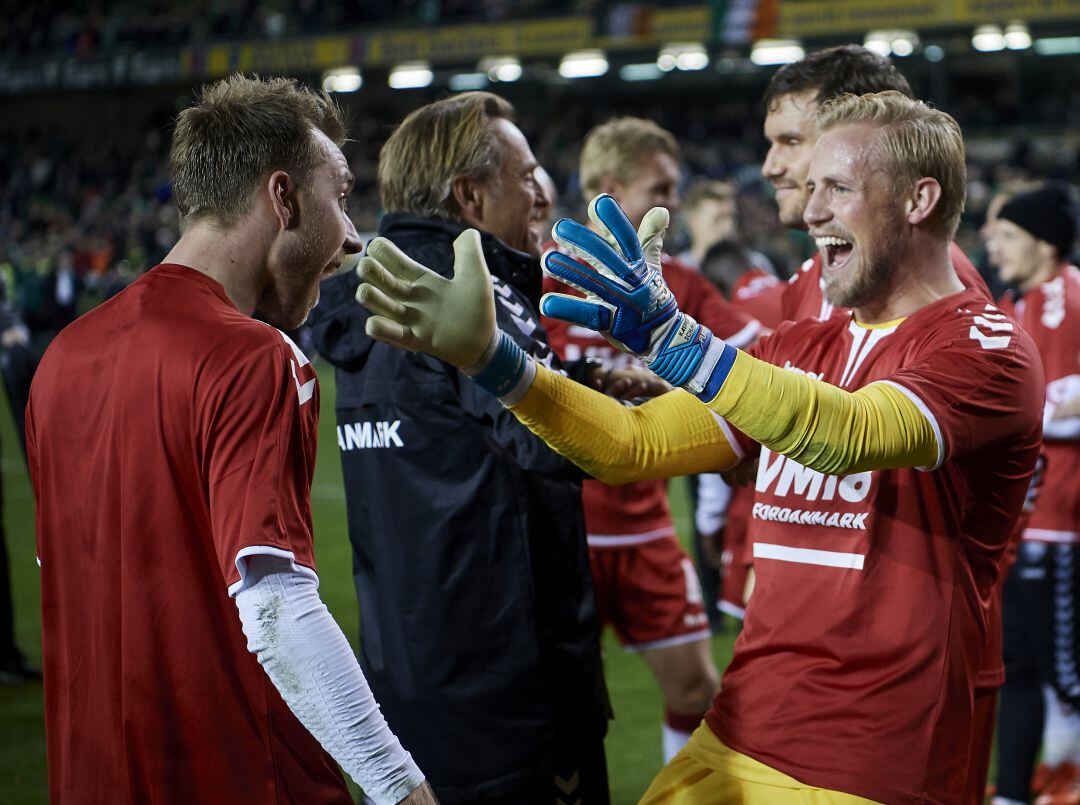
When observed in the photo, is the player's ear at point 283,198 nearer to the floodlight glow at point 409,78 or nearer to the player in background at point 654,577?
the player in background at point 654,577

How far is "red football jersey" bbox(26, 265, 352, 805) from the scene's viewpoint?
1.94m

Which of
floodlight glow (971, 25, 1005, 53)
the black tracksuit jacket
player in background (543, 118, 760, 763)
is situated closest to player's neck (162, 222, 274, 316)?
the black tracksuit jacket

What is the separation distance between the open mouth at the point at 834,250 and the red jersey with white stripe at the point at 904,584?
193 millimetres

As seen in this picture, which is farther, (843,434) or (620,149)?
(620,149)

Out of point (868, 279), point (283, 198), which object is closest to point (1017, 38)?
point (868, 279)

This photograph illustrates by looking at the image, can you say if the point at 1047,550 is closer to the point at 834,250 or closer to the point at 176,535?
the point at 834,250

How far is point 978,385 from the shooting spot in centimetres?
225

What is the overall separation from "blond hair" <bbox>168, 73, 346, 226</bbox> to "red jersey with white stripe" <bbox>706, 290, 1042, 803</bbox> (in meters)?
1.16

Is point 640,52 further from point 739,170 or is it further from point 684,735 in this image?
point 684,735

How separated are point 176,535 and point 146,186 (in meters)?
32.3

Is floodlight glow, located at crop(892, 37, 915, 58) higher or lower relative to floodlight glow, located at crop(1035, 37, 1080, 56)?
lower

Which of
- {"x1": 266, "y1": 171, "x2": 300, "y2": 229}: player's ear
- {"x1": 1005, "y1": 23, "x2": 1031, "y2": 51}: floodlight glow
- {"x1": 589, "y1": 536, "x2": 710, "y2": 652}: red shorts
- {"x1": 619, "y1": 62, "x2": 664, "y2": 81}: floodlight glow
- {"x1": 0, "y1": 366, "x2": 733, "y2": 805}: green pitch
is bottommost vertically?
{"x1": 0, "y1": 366, "x2": 733, "y2": 805}: green pitch

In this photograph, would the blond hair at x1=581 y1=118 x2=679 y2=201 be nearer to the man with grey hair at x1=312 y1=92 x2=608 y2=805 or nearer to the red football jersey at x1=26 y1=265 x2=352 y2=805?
the man with grey hair at x1=312 y1=92 x2=608 y2=805

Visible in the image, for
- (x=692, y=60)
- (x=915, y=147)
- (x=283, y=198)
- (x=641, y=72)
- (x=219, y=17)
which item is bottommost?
(x=283, y=198)
